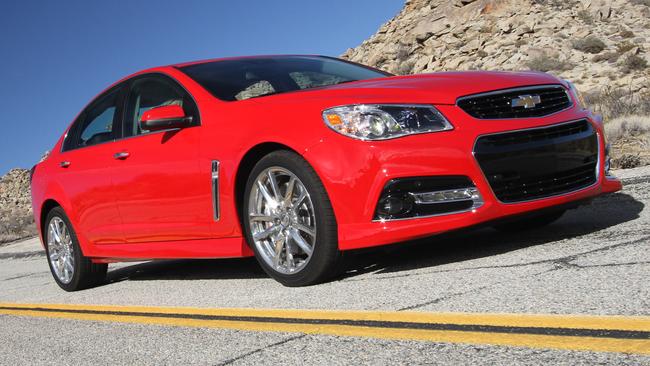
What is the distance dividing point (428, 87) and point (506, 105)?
0.43 meters

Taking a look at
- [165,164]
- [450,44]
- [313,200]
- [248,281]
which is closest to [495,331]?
[313,200]

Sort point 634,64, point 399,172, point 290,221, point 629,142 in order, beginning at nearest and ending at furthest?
point 399,172
point 290,221
point 629,142
point 634,64

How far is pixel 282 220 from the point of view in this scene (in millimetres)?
4738

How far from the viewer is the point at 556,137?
452cm

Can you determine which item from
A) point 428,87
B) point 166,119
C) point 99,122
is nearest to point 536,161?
point 428,87

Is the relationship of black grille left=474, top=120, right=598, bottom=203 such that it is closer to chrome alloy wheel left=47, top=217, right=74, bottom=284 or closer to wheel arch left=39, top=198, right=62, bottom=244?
chrome alloy wheel left=47, top=217, right=74, bottom=284

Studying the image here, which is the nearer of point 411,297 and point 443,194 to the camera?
point 411,297

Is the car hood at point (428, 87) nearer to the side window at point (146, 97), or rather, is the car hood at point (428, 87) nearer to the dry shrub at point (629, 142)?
the side window at point (146, 97)

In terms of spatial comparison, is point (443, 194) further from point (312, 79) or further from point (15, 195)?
point (15, 195)

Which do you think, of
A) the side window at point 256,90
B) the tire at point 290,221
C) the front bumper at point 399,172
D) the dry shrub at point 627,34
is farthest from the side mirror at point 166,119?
the dry shrub at point 627,34

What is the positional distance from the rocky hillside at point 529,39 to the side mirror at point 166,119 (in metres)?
21.7

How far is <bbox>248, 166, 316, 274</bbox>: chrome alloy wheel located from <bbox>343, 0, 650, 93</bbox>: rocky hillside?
22.0 m

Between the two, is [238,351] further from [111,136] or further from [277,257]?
[111,136]

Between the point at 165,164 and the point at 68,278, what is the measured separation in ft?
6.77
